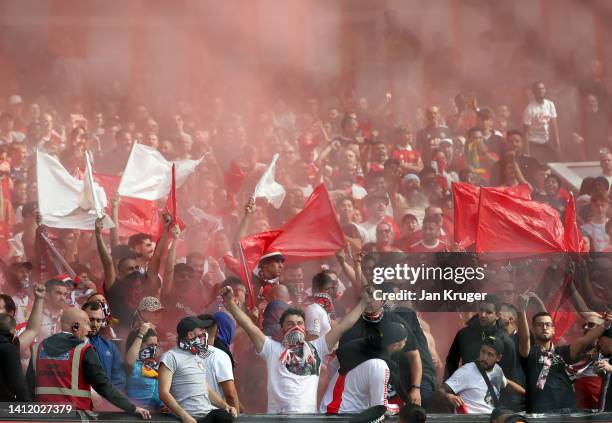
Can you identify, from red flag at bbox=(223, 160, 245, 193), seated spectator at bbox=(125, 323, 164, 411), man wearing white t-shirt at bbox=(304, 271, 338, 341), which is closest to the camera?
seated spectator at bbox=(125, 323, 164, 411)

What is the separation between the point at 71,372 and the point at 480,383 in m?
2.00

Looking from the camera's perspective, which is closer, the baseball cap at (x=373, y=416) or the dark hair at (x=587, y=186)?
the baseball cap at (x=373, y=416)

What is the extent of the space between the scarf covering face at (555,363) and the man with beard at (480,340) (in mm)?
154

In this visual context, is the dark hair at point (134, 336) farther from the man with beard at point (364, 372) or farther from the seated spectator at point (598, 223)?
the seated spectator at point (598, 223)

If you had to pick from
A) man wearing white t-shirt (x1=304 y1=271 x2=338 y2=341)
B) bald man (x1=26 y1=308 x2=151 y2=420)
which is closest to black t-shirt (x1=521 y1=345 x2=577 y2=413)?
man wearing white t-shirt (x1=304 y1=271 x2=338 y2=341)

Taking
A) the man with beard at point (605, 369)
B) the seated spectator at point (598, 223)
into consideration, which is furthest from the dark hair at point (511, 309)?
the seated spectator at point (598, 223)

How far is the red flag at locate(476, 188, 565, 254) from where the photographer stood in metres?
7.07

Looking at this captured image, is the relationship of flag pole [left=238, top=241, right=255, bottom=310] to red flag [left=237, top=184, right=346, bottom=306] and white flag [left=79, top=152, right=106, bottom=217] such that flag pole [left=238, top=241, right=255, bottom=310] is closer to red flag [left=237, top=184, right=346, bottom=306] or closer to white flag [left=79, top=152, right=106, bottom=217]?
red flag [left=237, top=184, right=346, bottom=306]

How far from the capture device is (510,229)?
710 centimetres

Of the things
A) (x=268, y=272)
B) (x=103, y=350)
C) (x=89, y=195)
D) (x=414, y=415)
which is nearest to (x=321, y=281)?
(x=268, y=272)

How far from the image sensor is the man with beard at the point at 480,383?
572 centimetres

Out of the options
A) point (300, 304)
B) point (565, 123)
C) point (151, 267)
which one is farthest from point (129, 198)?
point (565, 123)

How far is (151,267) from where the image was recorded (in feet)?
21.5

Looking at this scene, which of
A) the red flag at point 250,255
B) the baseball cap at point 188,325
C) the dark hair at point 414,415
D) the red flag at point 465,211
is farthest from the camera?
the red flag at point 465,211
